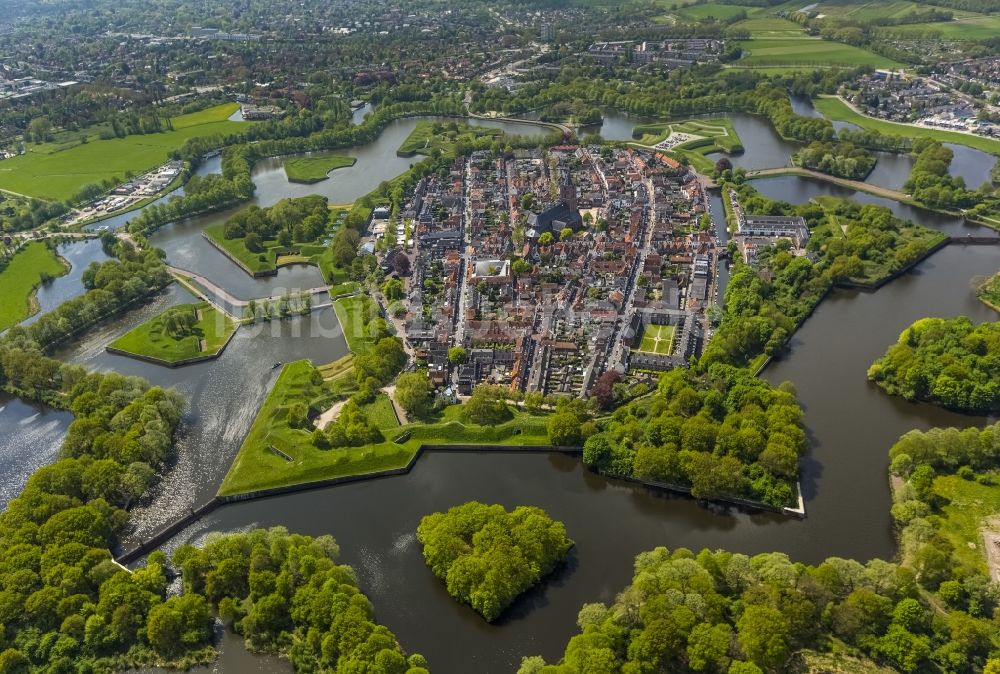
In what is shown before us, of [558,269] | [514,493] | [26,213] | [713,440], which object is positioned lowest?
[26,213]

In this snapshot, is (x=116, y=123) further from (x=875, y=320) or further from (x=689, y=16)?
(x=689, y=16)

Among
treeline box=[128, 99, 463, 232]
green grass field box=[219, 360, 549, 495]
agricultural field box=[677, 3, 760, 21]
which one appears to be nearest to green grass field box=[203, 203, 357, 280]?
treeline box=[128, 99, 463, 232]

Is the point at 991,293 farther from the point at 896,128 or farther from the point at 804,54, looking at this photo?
the point at 804,54

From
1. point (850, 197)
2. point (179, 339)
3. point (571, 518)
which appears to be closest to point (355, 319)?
point (179, 339)

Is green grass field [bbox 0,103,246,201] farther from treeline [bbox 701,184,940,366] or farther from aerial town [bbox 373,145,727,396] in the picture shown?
treeline [bbox 701,184,940,366]

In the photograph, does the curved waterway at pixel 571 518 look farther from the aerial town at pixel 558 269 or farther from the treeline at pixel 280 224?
the treeline at pixel 280 224

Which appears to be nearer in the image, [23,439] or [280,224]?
[23,439]
